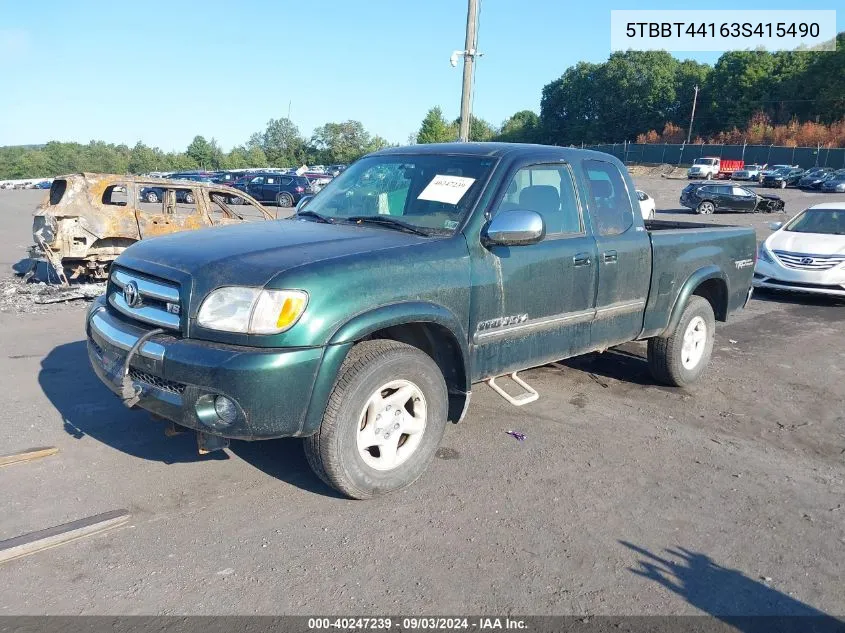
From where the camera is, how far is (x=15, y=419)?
4.75 m

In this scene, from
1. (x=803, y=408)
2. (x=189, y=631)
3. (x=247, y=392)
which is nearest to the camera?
(x=189, y=631)

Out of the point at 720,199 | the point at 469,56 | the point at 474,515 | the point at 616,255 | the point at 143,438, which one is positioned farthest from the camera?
the point at 720,199

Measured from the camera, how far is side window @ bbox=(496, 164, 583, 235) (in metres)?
4.40

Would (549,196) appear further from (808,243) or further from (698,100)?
(698,100)

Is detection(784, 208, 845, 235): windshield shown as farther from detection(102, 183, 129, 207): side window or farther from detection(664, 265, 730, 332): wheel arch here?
detection(102, 183, 129, 207): side window

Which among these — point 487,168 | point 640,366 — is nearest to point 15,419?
point 487,168

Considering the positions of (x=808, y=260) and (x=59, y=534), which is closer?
(x=59, y=534)

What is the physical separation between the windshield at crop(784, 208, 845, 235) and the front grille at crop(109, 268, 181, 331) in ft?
35.4

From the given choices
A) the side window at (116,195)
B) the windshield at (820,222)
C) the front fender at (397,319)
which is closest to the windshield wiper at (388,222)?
the front fender at (397,319)

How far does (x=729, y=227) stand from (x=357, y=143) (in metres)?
88.4

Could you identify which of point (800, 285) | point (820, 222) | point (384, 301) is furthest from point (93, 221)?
point (820, 222)

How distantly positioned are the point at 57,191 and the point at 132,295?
7.77m

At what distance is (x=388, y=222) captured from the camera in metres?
4.23

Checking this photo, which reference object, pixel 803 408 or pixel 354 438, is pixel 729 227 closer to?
pixel 803 408
